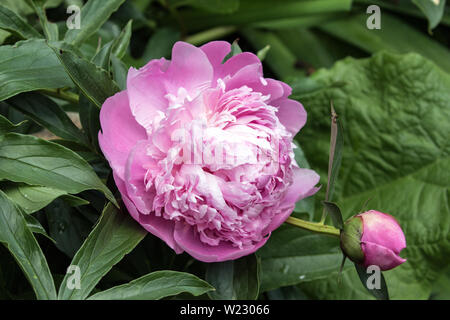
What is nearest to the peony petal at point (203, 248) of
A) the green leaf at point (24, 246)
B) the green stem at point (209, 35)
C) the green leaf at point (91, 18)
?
the green leaf at point (24, 246)

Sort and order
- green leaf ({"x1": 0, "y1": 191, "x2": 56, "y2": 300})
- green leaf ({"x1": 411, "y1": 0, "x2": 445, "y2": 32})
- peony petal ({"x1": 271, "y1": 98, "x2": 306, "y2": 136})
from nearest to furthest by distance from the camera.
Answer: green leaf ({"x1": 0, "y1": 191, "x2": 56, "y2": 300})
peony petal ({"x1": 271, "y1": 98, "x2": 306, "y2": 136})
green leaf ({"x1": 411, "y1": 0, "x2": 445, "y2": 32})

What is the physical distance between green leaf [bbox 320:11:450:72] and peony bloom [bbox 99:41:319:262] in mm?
642

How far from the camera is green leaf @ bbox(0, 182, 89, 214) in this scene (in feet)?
1.41

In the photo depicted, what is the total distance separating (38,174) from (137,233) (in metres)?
0.09

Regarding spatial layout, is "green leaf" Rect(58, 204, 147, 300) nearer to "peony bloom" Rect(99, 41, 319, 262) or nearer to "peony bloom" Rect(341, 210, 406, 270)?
"peony bloom" Rect(99, 41, 319, 262)

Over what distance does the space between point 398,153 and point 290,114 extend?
387 mm

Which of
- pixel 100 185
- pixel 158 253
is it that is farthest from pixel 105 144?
pixel 158 253

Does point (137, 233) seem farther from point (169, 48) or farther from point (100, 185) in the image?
point (169, 48)

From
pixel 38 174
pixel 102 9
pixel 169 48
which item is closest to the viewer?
pixel 38 174

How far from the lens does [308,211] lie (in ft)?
2.02

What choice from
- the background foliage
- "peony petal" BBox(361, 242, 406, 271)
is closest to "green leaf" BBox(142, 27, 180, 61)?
the background foliage

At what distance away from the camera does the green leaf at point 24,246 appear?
40cm

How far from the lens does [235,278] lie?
50 centimetres

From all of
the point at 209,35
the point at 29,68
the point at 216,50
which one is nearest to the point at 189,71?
the point at 216,50
